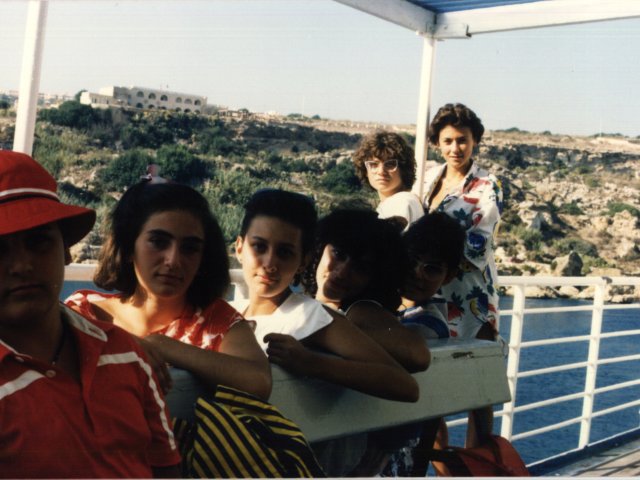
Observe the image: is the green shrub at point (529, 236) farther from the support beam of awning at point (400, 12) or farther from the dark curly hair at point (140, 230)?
the dark curly hair at point (140, 230)

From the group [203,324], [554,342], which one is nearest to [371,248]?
[203,324]

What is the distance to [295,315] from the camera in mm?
1541

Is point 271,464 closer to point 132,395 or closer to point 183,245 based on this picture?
point 132,395

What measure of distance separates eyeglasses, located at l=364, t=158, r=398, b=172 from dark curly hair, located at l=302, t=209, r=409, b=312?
2.53ft

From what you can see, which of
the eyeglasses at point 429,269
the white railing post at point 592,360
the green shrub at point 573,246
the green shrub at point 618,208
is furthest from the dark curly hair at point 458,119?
the green shrub at point 618,208

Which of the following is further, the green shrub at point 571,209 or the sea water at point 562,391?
the green shrub at point 571,209

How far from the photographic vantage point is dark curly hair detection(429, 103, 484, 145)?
106 inches

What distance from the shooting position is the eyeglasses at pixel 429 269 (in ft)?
6.75

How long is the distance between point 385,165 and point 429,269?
614 millimetres

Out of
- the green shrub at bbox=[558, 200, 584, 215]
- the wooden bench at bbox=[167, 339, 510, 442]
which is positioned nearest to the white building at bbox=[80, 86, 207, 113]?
the wooden bench at bbox=[167, 339, 510, 442]

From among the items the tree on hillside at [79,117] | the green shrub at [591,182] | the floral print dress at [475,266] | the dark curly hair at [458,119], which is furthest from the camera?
the green shrub at [591,182]

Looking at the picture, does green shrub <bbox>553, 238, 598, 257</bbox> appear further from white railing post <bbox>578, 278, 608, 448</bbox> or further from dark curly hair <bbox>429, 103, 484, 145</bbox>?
dark curly hair <bbox>429, 103, 484, 145</bbox>

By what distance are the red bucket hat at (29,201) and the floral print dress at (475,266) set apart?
1.73 metres

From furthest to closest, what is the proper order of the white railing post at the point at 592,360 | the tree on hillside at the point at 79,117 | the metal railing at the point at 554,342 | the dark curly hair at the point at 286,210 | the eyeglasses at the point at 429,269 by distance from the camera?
the tree on hillside at the point at 79,117
the white railing post at the point at 592,360
the metal railing at the point at 554,342
the eyeglasses at the point at 429,269
the dark curly hair at the point at 286,210
